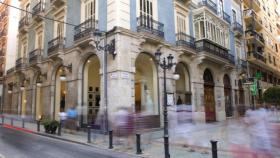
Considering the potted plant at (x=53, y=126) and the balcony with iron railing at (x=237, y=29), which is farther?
the balcony with iron railing at (x=237, y=29)

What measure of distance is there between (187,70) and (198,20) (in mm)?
4003

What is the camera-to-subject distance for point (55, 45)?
61.6ft

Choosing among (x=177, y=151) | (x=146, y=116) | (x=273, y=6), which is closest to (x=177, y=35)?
(x=146, y=116)

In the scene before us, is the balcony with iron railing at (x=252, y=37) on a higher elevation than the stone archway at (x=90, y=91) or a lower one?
higher

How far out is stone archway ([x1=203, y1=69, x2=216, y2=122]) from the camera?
20892 millimetres

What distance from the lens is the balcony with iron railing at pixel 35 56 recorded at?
69.5 feet

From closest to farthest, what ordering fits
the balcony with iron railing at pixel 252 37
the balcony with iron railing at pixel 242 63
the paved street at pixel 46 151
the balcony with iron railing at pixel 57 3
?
1. the paved street at pixel 46 151
2. the balcony with iron railing at pixel 57 3
3. the balcony with iron railing at pixel 242 63
4. the balcony with iron railing at pixel 252 37

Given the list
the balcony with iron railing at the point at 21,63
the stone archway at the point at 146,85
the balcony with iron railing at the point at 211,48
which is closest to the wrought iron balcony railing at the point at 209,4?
the balcony with iron railing at the point at 211,48

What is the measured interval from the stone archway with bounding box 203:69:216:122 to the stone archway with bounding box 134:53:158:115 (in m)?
5.89

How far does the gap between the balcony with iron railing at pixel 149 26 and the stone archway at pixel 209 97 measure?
683 centimetres

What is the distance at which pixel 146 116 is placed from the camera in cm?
1509

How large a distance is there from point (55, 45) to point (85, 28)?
165 inches

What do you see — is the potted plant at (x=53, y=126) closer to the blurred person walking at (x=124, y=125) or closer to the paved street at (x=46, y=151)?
the paved street at (x=46, y=151)

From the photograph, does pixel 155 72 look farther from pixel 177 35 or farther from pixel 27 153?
pixel 27 153
